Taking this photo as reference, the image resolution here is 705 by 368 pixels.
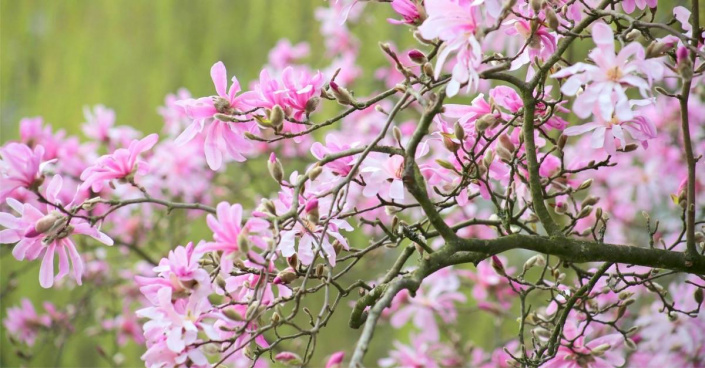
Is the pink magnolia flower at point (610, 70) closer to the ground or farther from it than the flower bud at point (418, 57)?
closer to the ground

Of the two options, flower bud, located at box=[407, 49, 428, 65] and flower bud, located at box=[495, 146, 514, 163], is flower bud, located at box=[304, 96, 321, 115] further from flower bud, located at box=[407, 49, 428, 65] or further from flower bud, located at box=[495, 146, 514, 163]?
flower bud, located at box=[495, 146, 514, 163]

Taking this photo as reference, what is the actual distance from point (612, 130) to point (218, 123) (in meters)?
0.46

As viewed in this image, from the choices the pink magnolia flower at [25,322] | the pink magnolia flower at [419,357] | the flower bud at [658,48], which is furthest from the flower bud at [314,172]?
the pink magnolia flower at [25,322]

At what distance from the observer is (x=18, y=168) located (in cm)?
86

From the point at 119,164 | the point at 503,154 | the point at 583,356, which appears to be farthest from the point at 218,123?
the point at 583,356

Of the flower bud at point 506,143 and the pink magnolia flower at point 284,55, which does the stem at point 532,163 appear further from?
the pink magnolia flower at point 284,55

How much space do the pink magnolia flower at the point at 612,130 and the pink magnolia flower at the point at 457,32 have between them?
19cm

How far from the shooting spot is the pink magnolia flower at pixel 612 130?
821 mm

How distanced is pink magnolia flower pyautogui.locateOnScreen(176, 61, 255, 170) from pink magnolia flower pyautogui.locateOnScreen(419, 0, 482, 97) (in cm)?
24

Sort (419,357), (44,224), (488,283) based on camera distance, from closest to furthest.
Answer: (44,224) < (419,357) < (488,283)

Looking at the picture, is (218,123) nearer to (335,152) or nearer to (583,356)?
A: (335,152)

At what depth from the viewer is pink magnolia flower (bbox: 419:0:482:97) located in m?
0.69

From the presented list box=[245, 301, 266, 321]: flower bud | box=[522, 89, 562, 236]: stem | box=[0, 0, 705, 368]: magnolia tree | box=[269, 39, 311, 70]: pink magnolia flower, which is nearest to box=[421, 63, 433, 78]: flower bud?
box=[0, 0, 705, 368]: magnolia tree

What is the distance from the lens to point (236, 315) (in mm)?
718
